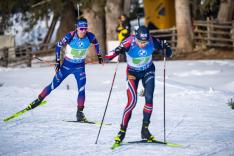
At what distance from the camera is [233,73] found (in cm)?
1962

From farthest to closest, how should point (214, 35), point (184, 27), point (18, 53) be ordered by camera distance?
point (18, 53), point (214, 35), point (184, 27)

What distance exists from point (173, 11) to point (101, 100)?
16.8 metres

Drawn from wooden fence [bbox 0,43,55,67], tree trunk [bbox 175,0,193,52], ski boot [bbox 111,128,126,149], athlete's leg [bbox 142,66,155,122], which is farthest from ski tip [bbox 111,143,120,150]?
wooden fence [bbox 0,43,55,67]

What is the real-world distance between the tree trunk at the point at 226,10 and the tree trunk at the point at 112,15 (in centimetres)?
481

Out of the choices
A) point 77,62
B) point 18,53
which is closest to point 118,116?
point 77,62

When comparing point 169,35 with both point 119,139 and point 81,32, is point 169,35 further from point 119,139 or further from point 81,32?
point 119,139

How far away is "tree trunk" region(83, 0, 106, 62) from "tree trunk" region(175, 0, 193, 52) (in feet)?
12.0

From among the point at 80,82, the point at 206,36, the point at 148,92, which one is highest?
the point at 148,92

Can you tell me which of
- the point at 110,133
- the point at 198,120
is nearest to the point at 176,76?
the point at 198,120

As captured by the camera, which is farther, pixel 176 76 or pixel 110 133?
pixel 176 76

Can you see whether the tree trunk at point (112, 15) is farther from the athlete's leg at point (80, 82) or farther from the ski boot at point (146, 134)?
the ski boot at point (146, 134)

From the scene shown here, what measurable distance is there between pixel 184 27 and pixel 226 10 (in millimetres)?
2241

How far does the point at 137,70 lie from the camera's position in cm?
995

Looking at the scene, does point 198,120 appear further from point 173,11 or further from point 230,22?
point 173,11
